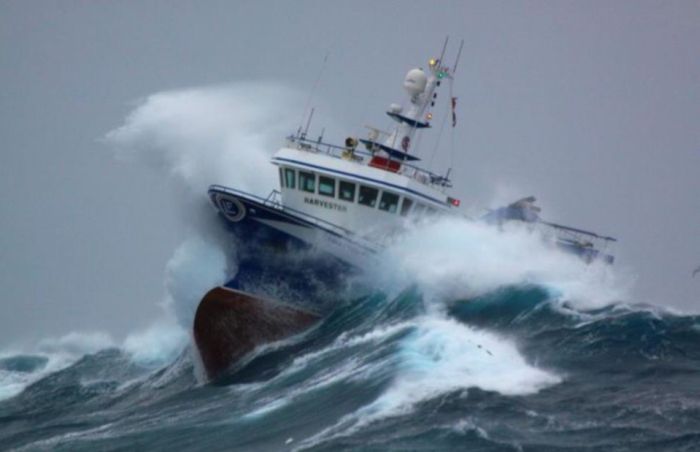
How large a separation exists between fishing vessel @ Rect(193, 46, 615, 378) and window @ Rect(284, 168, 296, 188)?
0.10ft

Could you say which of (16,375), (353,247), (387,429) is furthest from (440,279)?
(16,375)

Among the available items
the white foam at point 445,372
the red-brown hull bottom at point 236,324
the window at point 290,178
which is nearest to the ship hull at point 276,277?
the red-brown hull bottom at point 236,324

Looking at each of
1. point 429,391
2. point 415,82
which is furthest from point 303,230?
point 429,391

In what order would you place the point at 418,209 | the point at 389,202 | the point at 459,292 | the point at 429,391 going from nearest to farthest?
1. the point at 429,391
2. the point at 459,292
3. the point at 389,202
4. the point at 418,209

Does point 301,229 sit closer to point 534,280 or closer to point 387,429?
point 534,280

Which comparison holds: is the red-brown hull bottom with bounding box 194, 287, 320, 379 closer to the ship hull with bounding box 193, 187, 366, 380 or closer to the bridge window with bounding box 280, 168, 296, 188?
the ship hull with bounding box 193, 187, 366, 380

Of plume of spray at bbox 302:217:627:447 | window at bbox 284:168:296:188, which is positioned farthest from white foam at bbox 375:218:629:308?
window at bbox 284:168:296:188

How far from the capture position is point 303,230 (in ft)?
105

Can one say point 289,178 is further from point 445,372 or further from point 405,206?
point 445,372

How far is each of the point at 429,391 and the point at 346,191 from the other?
14.2 meters

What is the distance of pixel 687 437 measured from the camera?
16891 millimetres

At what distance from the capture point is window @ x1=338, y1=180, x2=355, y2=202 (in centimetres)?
3353

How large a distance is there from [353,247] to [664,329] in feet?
34.1

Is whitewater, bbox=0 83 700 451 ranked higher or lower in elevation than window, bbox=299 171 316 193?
lower
